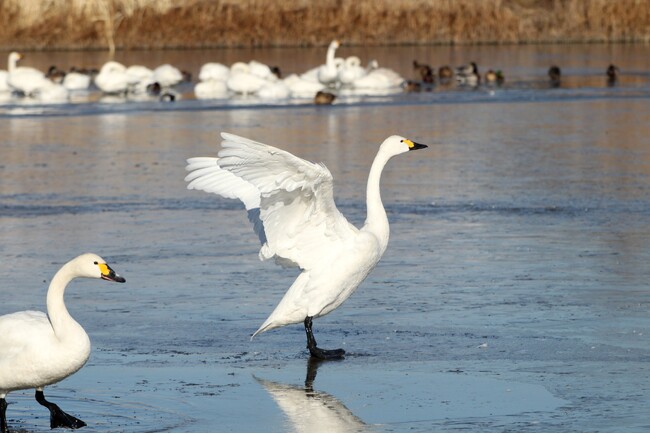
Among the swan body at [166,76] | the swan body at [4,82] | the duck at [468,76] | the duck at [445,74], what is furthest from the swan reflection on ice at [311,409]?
the duck at [445,74]

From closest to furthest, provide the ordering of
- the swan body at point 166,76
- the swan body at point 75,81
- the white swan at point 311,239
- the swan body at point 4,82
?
the white swan at point 311,239 → the swan body at point 4,82 → the swan body at point 166,76 → the swan body at point 75,81

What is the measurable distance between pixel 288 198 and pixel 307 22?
43.3m

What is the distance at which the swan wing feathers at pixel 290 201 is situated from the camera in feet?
25.9

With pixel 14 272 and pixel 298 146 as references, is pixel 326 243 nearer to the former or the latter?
pixel 14 272

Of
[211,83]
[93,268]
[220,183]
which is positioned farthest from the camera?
[211,83]

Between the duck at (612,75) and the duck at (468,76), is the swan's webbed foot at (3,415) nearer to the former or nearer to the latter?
the duck at (612,75)

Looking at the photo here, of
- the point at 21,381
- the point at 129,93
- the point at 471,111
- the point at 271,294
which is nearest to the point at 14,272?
the point at 271,294

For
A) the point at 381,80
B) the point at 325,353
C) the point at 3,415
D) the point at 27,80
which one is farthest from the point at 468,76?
the point at 3,415

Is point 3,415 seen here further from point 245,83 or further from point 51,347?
point 245,83

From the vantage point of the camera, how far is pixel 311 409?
276 inches

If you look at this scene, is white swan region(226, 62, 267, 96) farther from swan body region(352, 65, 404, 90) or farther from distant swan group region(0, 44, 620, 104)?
A: swan body region(352, 65, 404, 90)

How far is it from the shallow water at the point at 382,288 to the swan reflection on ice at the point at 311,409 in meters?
0.02

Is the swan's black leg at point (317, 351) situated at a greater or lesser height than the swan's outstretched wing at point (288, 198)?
lesser

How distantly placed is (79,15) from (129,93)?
65.0 ft
